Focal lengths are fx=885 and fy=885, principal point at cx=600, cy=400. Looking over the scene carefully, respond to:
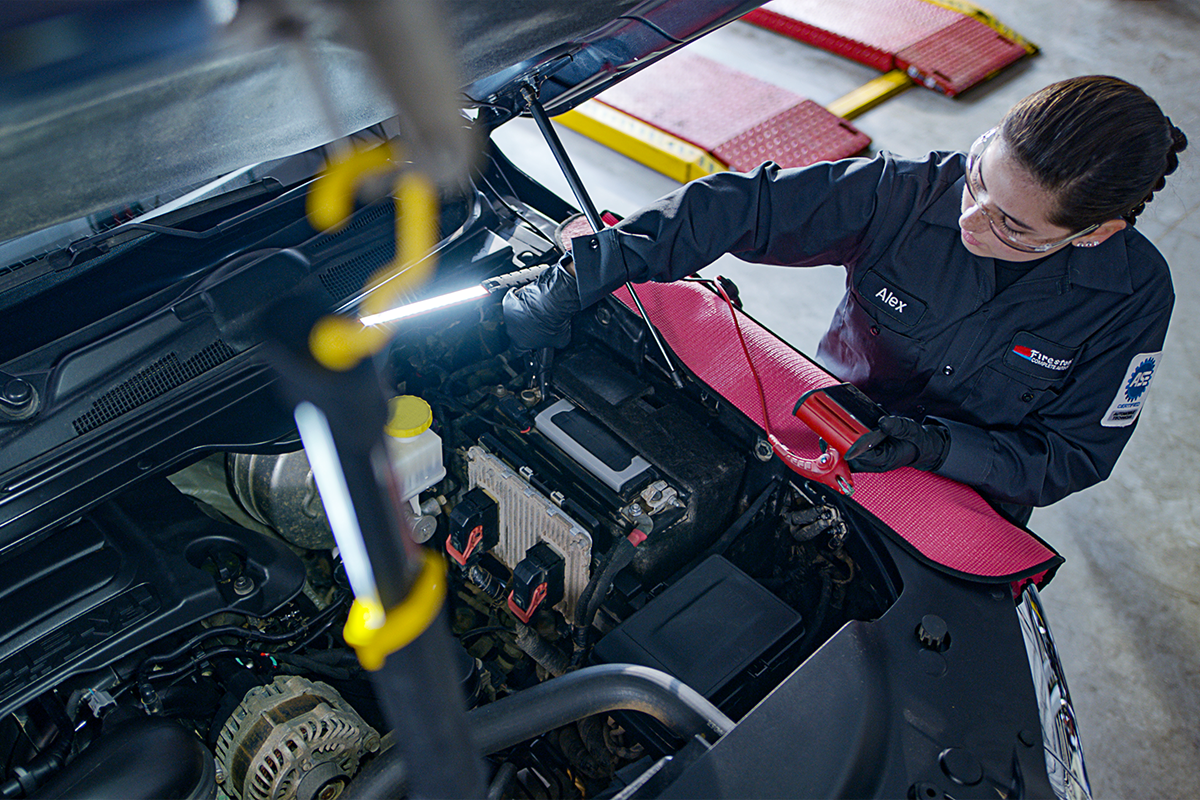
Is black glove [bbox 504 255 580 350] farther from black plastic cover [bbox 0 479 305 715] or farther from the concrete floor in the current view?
the concrete floor

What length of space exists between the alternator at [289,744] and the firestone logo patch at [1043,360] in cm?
147

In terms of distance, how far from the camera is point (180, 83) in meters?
0.53

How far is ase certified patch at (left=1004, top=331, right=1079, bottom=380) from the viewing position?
1.84 meters

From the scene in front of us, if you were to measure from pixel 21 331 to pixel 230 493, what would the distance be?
0.47 m

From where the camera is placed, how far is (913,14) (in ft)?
18.7

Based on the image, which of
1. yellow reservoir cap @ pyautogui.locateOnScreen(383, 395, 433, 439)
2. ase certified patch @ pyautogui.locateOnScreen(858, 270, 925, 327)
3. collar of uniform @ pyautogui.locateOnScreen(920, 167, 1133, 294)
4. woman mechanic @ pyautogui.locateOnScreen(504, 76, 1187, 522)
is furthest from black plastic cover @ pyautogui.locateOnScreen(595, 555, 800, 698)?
collar of uniform @ pyautogui.locateOnScreen(920, 167, 1133, 294)

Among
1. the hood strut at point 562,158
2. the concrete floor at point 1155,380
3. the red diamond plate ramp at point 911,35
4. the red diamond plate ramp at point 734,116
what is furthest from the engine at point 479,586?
the red diamond plate ramp at point 911,35

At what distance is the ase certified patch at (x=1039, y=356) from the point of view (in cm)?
184

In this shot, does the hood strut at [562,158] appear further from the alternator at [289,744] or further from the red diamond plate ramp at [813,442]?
the alternator at [289,744]

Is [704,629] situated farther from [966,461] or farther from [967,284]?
[967,284]

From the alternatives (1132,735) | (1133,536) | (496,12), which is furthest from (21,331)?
(1133,536)

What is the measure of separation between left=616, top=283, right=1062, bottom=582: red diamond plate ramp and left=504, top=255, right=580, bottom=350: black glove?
0.61 ft

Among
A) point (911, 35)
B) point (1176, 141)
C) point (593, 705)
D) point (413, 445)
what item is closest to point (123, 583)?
point (413, 445)

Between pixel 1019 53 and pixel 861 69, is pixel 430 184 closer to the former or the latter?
pixel 861 69
